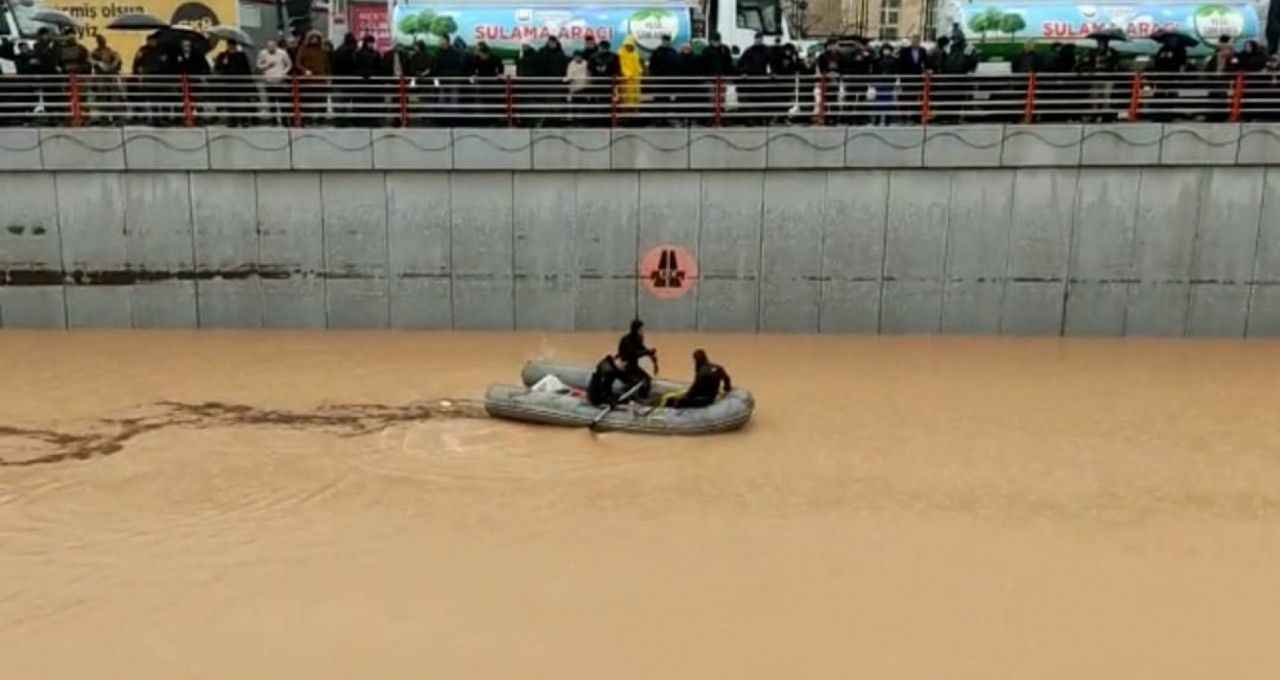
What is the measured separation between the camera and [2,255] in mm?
16047

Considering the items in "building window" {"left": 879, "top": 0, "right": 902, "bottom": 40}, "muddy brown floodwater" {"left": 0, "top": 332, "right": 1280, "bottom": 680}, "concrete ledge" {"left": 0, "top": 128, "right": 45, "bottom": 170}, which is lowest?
"muddy brown floodwater" {"left": 0, "top": 332, "right": 1280, "bottom": 680}

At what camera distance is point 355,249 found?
639 inches

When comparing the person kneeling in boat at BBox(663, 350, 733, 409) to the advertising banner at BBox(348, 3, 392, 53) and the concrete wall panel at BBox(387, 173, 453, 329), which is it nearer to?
the concrete wall panel at BBox(387, 173, 453, 329)

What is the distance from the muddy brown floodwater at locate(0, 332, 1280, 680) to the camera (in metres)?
7.71

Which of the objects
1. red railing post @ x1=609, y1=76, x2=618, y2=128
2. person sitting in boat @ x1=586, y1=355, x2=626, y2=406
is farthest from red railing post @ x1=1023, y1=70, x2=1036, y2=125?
person sitting in boat @ x1=586, y1=355, x2=626, y2=406

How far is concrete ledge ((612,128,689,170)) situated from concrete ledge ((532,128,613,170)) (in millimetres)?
164

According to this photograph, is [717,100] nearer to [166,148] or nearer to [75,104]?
[166,148]

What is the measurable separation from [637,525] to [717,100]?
7789mm

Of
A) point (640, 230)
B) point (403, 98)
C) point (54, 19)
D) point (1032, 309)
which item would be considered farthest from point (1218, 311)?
point (54, 19)

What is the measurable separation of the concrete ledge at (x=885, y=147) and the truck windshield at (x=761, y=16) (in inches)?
340

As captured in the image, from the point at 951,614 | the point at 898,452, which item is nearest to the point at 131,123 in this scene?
the point at 898,452

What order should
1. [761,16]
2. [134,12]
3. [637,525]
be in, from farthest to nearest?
[134,12], [761,16], [637,525]

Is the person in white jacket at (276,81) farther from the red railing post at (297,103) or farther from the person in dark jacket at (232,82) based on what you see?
the person in dark jacket at (232,82)

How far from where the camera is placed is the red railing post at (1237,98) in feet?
50.1
